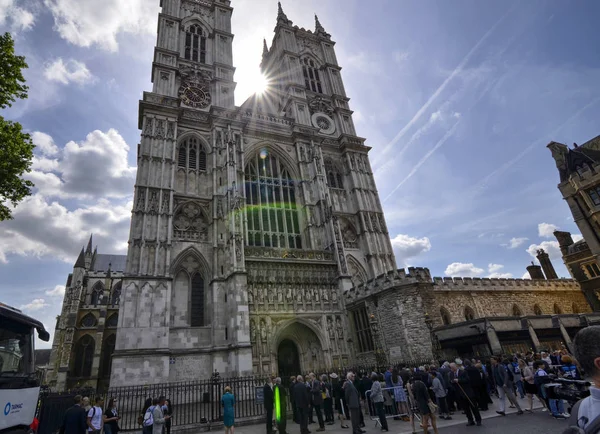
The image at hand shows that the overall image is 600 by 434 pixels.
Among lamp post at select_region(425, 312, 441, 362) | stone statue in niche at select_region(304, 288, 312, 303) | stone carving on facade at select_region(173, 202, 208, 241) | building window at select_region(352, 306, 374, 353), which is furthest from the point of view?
stone carving on facade at select_region(173, 202, 208, 241)

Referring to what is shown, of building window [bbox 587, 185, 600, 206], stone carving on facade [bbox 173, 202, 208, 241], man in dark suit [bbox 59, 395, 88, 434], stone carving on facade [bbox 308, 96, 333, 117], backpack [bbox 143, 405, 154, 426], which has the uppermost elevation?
stone carving on facade [bbox 308, 96, 333, 117]

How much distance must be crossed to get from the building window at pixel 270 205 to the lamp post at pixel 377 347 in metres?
10.0

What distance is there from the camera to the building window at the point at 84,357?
35500mm

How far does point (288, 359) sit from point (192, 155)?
18400 millimetres

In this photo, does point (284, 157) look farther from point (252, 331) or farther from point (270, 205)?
point (252, 331)

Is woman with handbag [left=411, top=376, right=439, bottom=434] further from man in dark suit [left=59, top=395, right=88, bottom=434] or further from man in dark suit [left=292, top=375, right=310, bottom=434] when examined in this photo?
man in dark suit [left=59, top=395, right=88, bottom=434]

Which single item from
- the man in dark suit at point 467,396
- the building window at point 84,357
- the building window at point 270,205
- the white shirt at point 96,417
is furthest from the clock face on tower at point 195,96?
the building window at point 84,357

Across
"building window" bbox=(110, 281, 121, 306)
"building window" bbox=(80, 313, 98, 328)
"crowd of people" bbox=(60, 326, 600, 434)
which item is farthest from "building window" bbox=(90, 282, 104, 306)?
"crowd of people" bbox=(60, 326, 600, 434)

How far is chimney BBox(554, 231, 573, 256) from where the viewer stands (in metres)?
35.4

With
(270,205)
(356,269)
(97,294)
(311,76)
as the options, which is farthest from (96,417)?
(311,76)

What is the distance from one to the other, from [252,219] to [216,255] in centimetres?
517

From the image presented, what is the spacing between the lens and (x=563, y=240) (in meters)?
36.2

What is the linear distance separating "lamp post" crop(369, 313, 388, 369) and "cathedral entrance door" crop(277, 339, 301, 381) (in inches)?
239

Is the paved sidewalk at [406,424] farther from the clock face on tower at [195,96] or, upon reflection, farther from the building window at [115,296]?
the building window at [115,296]
